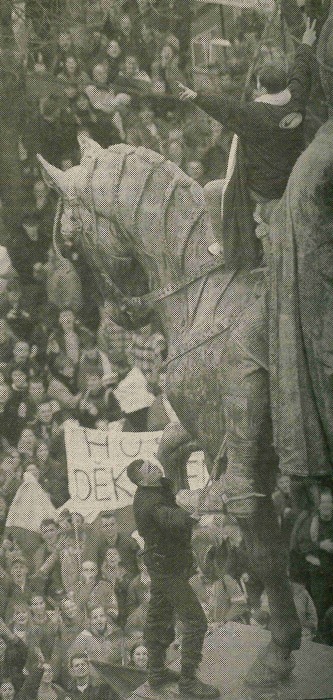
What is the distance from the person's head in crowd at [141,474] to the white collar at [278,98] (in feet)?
7.82

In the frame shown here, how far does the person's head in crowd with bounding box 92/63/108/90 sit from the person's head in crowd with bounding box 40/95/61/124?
0.27 metres

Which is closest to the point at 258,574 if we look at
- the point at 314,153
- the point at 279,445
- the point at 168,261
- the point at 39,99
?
the point at 279,445

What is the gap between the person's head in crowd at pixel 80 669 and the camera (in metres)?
7.99

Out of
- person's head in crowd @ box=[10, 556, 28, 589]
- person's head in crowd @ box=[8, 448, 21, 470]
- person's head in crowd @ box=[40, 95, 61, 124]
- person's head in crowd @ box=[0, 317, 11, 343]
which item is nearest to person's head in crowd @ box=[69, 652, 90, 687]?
person's head in crowd @ box=[10, 556, 28, 589]

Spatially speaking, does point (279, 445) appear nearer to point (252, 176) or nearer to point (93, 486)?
point (93, 486)

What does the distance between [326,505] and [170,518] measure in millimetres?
1001

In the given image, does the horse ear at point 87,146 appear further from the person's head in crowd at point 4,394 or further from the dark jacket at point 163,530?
the dark jacket at point 163,530

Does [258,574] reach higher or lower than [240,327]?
lower

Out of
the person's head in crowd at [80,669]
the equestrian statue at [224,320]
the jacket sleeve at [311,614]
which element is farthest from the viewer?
the jacket sleeve at [311,614]

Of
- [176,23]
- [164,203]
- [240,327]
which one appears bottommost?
[240,327]

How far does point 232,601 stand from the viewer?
8.05 m

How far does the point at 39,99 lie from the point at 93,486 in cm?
244

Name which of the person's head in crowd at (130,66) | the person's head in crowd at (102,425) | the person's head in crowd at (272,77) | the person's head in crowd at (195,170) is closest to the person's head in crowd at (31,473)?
the person's head in crowd at (102,425)

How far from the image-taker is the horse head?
8.01m
